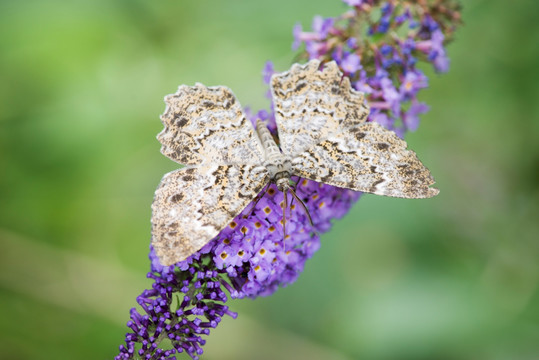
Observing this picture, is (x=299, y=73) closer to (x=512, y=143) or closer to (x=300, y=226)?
(x=300, y=226)

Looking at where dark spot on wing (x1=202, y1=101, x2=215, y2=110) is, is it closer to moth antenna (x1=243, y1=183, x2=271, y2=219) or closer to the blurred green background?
moth antenna (x1=243, y1=183, x2=271, y2=219)

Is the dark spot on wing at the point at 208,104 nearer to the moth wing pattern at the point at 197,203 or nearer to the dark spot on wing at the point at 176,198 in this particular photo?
the moth wing pattern at the point at 197,203

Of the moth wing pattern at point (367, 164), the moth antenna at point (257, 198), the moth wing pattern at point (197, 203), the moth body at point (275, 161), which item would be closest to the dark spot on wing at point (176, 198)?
the moth wing pattern at point (197, 203)

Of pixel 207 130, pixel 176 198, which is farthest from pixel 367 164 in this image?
pixel 176 198

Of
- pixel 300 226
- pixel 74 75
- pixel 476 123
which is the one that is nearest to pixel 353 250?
pixel 476 123

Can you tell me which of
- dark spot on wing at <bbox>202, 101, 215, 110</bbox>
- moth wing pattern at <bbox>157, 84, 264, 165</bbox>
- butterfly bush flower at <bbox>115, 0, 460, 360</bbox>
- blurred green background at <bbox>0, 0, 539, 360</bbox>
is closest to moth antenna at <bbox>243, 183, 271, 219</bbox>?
butterfly bush flower at <bbox>115, 0, 460, 360</bbox>

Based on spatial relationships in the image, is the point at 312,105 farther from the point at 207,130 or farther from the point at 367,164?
the point at 207,130
